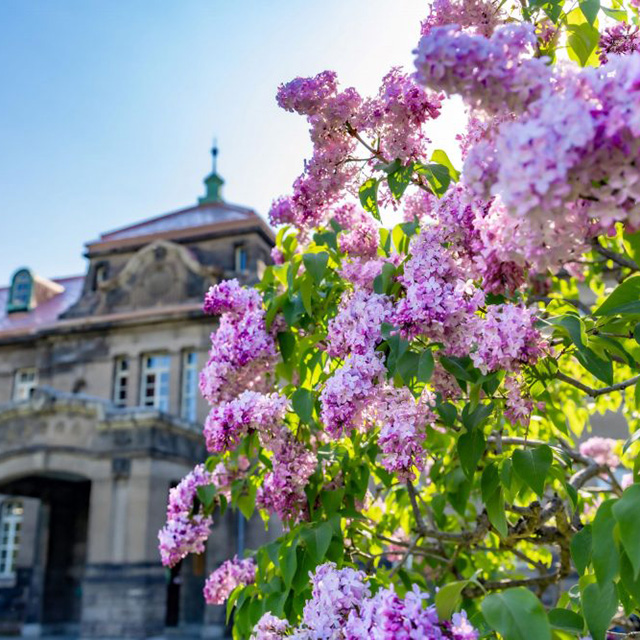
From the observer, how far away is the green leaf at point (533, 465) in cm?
221

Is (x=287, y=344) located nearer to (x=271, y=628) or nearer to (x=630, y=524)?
(x=271, y=628)

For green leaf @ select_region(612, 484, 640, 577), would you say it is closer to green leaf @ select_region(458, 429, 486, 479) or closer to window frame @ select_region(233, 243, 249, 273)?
green leaf @ select_region(458, 429, 486, 479)

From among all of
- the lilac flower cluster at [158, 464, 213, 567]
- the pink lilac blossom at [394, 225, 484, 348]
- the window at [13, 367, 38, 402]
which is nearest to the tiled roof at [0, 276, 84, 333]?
the window at [13, 367, 38, 402]

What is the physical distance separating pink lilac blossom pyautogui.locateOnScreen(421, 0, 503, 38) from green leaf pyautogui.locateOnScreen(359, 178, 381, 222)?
61cm

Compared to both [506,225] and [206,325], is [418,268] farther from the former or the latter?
[206,325]

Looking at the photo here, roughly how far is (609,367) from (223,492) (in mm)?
2258

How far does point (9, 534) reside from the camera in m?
22.1

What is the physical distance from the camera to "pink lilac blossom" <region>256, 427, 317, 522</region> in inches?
124

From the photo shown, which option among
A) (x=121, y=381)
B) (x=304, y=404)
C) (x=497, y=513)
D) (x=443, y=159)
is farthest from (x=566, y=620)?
(x=121, y=381)

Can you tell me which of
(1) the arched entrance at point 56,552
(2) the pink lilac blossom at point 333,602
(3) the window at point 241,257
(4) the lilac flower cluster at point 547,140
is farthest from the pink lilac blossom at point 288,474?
(3) the window at point 241,257

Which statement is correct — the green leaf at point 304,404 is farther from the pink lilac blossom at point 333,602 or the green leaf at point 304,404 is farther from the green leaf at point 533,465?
the green leaf at point 533,465

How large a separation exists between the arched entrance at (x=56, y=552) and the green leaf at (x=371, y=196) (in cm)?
1807

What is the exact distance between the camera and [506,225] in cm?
169

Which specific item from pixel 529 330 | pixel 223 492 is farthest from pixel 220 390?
pixel 529 330
